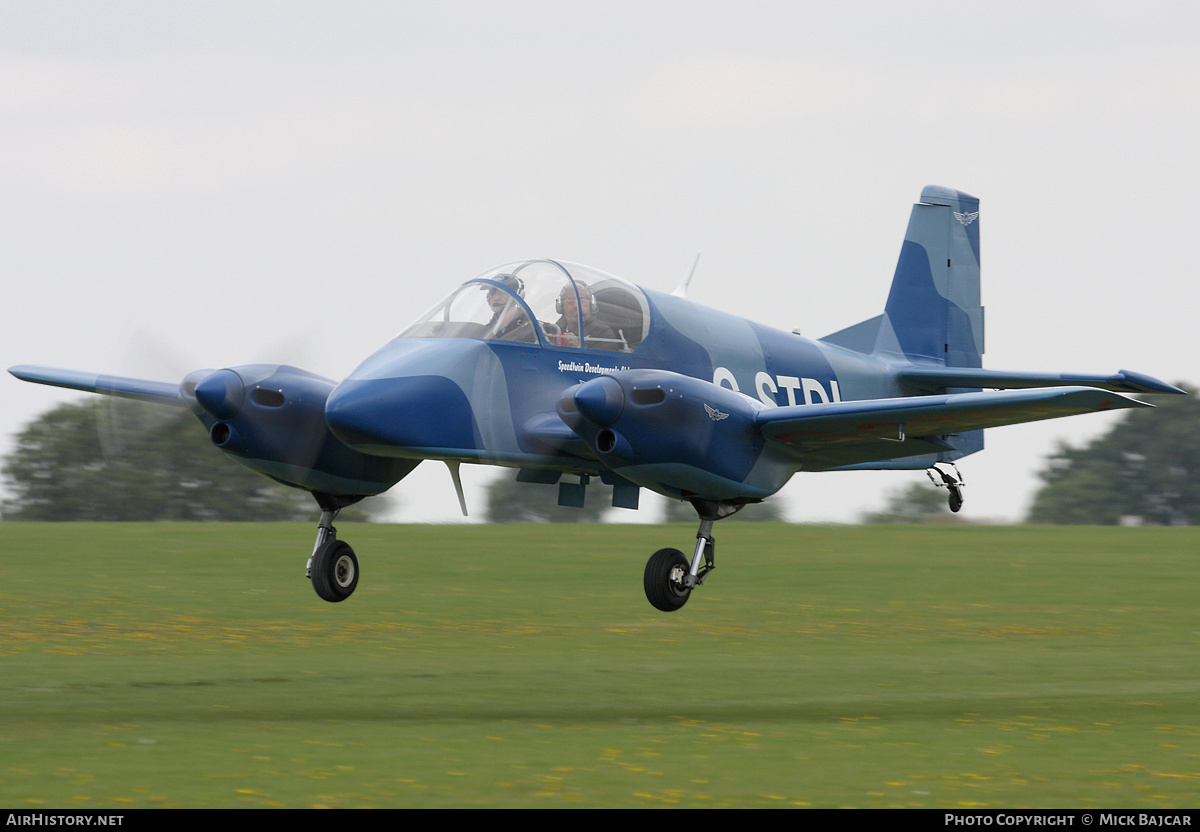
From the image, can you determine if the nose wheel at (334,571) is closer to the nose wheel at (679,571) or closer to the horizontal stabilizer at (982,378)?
the nose wheel at (679,571)

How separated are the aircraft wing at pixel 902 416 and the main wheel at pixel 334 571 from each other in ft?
17.2

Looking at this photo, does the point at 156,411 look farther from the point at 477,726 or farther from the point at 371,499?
the point at 477,726

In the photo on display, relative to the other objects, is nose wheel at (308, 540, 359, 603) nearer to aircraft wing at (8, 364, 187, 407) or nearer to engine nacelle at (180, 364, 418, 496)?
engine nacelle at (180, 364, 418, 496)

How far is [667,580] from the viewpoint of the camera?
54.1 ft

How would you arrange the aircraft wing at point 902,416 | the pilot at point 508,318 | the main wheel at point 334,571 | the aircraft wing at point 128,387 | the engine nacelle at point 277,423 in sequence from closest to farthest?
the aircraft wing at point 902,416
the pilot at point 508,318
the engine nacelle at point 277,423
the main wheel at point 334,571
the aircraft wing at point 128,387

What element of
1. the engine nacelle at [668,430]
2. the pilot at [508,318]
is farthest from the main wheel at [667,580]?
the pilot at [508,318]

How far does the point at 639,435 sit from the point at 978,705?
5.04m

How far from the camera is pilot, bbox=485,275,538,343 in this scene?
16281 mm

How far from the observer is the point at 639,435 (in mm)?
15273

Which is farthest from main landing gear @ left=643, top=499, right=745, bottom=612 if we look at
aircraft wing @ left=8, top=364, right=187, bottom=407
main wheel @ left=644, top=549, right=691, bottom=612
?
aircraft wing @ left=8, top=364, right=187, bottom=407

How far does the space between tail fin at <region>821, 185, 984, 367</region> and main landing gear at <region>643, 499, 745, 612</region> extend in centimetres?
770

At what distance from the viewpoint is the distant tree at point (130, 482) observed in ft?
198
